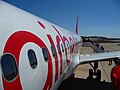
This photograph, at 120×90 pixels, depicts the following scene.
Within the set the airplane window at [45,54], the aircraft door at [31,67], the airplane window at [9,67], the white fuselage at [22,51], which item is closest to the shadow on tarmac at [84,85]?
the airplane window at [45,54]

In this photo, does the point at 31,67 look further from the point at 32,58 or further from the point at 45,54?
the point at 45,54

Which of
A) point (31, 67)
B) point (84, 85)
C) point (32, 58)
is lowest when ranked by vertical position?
point (84, 85)

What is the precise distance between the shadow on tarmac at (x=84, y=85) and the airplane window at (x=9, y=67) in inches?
242

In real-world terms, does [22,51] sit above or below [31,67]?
above

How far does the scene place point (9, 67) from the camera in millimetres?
2199

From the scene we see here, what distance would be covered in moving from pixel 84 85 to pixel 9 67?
695 centimetres

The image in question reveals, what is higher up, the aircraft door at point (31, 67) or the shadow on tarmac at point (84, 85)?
the aircraft door at point (31, 67)

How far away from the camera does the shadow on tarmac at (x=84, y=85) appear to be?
8297mm

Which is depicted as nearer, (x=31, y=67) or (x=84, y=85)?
(x=31, y=67)

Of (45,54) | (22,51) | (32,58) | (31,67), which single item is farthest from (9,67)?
(45,54)

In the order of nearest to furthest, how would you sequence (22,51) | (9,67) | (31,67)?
(9,67), (22,51), (31,67)

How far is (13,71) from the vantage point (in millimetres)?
2227

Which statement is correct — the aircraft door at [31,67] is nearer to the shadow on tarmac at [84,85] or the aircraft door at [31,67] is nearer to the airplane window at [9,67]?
the airplane window at [9,67]

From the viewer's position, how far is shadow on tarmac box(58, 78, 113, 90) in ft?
27.2
